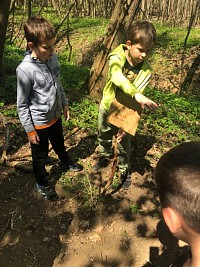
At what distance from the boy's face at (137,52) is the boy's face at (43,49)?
74 cm

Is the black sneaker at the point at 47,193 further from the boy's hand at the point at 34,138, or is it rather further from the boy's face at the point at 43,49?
the boy's face at the point at 43,49

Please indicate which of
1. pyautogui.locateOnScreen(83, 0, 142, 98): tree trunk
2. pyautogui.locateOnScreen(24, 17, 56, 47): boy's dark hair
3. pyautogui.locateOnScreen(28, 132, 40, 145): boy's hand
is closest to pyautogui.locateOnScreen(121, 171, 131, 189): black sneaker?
pyautogui.locateOnScreen(28, 132, 40, 145): boy's hand

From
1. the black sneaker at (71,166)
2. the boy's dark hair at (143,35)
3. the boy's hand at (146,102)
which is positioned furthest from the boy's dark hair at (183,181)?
the black sneaker at (71,166)

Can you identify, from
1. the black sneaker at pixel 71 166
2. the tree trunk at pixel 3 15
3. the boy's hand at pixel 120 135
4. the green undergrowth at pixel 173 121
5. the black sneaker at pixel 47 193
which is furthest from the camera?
the tree trunk at pixel 3 15

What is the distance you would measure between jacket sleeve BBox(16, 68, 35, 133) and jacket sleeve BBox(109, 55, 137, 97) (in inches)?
31.8

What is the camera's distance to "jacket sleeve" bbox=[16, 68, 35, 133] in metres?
2.69

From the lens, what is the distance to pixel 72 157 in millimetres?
4086

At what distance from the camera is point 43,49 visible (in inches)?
104

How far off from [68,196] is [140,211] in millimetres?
868

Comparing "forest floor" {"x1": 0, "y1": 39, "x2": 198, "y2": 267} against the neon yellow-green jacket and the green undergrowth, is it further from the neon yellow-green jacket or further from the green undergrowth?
the neon yellow-green jacket

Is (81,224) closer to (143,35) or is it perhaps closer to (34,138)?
(34,138)

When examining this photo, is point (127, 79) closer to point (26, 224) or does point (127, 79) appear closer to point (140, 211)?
point (140, 211)

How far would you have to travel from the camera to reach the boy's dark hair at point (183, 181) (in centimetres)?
115

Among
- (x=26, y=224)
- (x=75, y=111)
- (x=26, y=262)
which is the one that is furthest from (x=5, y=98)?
(x=26, y=262)
